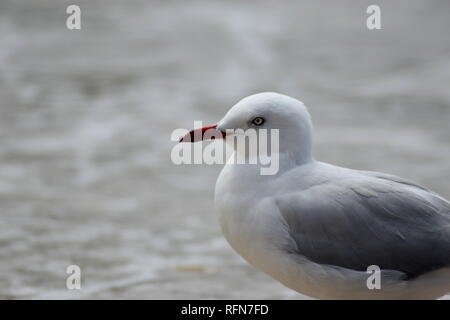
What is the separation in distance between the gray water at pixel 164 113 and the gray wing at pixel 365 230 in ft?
3.78

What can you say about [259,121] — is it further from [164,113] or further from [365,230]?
[164,113]

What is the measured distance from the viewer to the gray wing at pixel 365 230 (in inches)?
124

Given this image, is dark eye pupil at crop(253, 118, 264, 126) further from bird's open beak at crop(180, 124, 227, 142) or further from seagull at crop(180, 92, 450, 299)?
bird's open beak at crop(180, 124, 227, 142)

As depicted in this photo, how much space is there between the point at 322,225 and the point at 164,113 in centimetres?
451

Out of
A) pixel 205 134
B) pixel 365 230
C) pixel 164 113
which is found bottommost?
pixel 365 230

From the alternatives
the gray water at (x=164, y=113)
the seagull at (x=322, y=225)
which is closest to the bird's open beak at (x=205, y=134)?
the seagull at (x=322, y=225)

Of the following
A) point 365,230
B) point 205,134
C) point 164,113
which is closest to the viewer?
point 365,230

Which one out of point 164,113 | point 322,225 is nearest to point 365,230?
point 322,225

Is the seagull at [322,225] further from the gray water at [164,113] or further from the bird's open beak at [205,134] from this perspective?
the gray water at [164,113]

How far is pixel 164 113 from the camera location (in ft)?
24.8

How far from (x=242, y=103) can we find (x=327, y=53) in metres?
5.94

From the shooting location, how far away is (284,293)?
4.34m
